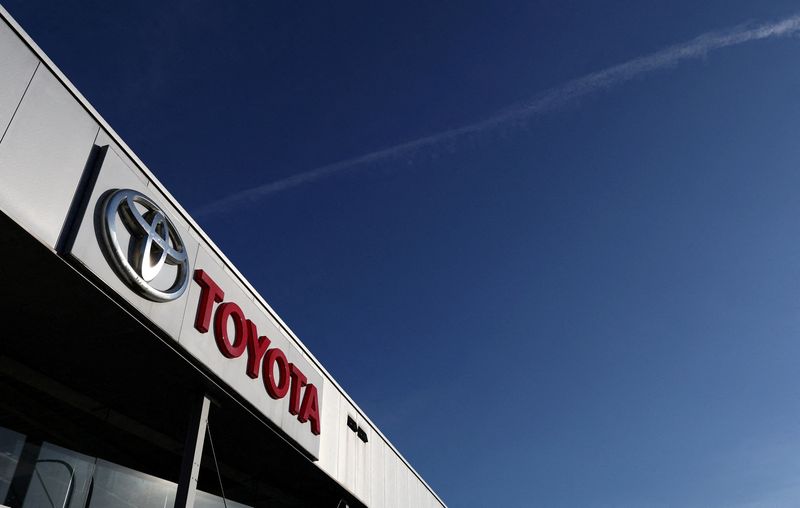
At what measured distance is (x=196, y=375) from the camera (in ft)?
38.6

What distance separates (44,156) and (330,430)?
10884mm

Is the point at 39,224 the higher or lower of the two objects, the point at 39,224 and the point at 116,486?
the higher


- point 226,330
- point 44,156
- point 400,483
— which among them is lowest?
point 226,330

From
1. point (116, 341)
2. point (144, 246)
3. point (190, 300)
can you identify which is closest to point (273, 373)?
point (190, 300)

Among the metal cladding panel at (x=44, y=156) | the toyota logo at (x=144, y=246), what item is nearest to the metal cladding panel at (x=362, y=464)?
the toyota logo at (x=144, y=246)

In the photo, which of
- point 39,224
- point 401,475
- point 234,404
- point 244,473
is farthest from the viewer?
point 401,475

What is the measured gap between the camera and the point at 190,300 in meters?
11.5

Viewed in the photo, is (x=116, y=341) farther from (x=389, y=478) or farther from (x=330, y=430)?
(x=389, y=478)

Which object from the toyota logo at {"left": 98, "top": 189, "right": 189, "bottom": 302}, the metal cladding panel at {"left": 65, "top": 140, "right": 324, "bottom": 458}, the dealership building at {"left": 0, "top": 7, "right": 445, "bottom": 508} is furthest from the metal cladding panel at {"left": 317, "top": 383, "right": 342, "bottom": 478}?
Answer: the toyota logo at {"left": 98, "top": 189, "right": 189, "bottom": 302}

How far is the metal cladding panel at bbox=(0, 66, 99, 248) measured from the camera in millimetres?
8227

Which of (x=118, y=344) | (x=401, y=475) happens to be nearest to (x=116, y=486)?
(x=118, y=344)

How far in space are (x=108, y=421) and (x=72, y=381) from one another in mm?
1440

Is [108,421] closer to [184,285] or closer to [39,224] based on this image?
[184,285]

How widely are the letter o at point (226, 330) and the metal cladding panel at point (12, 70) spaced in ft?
17.2
